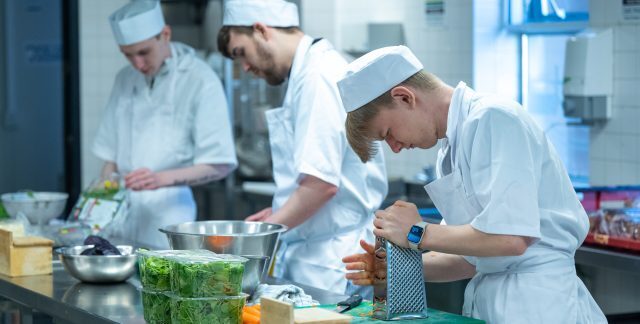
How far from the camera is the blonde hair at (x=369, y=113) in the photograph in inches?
93.9

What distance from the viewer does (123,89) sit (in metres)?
4.56

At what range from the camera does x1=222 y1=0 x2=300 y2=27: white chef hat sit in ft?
11.2

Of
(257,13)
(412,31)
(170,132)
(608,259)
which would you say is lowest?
(608,259)

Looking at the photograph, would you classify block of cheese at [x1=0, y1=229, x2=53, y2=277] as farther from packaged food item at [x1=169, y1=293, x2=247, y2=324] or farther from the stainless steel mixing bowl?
packaged food item at [x1=169, y1=293, x2=247, y2=324]

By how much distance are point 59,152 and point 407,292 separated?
4735 mm

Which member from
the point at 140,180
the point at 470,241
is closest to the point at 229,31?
the point at 140,180

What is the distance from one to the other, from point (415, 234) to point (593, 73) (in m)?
2.72

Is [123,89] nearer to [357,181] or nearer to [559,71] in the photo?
[357,181]

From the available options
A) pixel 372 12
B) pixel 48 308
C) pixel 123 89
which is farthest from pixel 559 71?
pixel 48 308

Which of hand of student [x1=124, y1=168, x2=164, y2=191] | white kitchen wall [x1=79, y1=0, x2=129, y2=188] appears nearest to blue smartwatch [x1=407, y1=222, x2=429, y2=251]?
hand of student [x1=124, y1=168, x2=164, y2=191]

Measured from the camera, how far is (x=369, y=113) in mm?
2412

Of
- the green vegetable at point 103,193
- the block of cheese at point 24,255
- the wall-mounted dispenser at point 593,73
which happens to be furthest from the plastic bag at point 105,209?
the wall-mounted dispenser at point 593,73

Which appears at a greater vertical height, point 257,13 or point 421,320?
point 257,13

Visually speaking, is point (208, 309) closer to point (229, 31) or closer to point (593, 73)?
point (229, 31)
